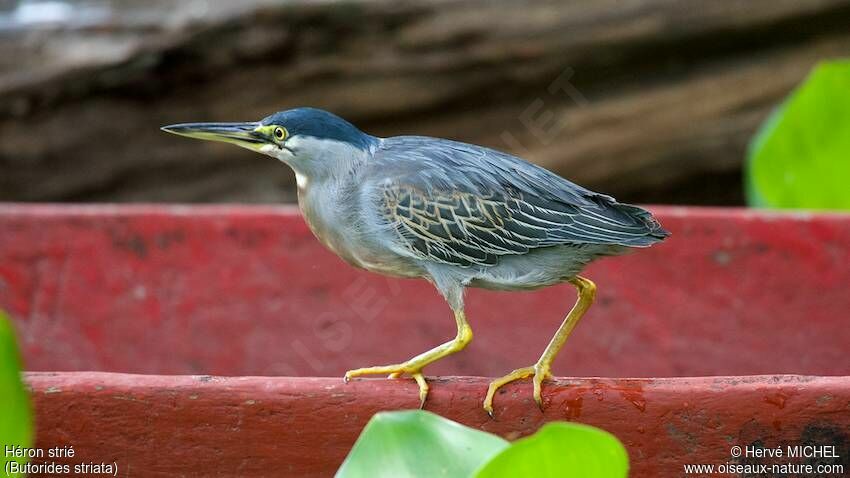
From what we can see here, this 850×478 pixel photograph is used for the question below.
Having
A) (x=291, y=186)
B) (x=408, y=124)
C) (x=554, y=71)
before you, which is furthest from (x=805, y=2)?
(x=291, y=186)

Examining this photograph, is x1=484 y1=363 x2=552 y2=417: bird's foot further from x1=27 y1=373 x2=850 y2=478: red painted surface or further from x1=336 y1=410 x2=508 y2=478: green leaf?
x1=336 y1=410 x2=508 y2=478: green leaf

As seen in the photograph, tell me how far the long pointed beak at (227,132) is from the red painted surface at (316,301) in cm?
104

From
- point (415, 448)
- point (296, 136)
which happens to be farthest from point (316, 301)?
point (415, 448)

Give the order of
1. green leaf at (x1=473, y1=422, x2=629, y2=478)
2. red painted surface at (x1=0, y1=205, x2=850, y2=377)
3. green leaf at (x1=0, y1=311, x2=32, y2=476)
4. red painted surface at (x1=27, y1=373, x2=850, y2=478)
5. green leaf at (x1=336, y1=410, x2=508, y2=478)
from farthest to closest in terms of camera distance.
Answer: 1. red painted surface at (x1=0, y1=205, x2=850, y2=377)
2. red painted surface at (x1=27, y1=373, x2=850, y2=478)
3. green leaf at (x1=336, y1=410, x2=508, y2=478)
4. green leaf at (x1=473, y1=422, x2=629, y2=478)
5. green leaf at (x1=0, y1=311, x2=32, y2=476)

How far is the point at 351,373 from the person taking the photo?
2488 millimetres

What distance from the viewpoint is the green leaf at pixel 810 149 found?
13.5ft

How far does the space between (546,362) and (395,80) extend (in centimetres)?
298

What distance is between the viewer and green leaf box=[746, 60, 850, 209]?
13.5 feet

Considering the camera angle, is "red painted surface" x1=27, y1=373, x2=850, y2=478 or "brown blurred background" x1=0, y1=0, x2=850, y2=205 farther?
"brown blurred background" x1=0, y1=0, x2=850, y2=205

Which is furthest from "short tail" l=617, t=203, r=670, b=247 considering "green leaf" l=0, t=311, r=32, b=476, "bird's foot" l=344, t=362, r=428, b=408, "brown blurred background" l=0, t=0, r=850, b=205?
"brown blurred background" l=0, t=0, r=850, b=205

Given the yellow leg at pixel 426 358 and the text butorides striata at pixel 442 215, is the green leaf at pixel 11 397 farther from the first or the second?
the text butorides striata at pixel 442 215

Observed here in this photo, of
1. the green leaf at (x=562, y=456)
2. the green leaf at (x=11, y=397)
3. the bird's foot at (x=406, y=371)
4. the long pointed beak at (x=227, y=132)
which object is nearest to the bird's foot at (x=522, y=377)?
the bird's foot at (x=406, y=371)

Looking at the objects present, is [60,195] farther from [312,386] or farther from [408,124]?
[312,386]

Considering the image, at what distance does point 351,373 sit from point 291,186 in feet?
10.9
